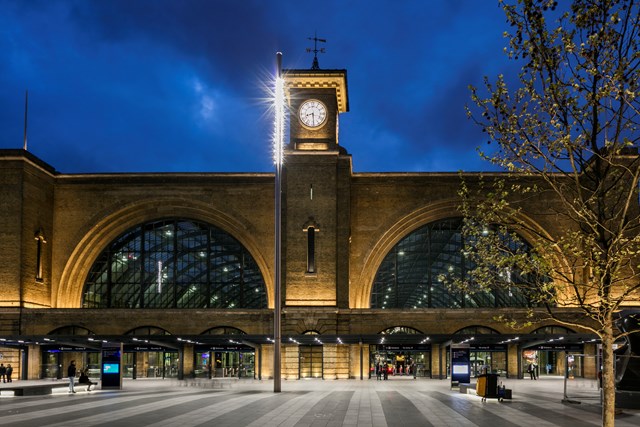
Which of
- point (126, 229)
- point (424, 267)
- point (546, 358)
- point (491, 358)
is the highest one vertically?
point (126, 229)

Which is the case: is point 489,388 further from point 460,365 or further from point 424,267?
point 424,267

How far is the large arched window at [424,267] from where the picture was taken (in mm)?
52094

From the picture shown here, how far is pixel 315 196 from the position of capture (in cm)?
4897

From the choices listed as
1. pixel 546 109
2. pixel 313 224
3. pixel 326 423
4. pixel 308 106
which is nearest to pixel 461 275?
pixel 313 224

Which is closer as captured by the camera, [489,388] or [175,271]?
[489,388]

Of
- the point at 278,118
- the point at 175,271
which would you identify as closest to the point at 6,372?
the point at 175,271

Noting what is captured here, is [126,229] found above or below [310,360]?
above

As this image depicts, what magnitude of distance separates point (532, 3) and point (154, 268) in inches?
1695

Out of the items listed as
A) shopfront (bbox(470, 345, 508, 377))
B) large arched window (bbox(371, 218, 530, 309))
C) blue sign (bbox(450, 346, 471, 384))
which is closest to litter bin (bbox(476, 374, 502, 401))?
blue sign (bbox(450, 346, 471, 384))

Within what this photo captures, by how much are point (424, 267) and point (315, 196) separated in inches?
390

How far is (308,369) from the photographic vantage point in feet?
158

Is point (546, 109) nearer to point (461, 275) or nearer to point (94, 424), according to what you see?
point (94, 424)

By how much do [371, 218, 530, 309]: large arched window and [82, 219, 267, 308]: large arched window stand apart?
870 cm

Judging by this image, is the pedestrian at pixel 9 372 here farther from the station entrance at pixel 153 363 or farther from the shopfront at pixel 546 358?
the shopfront at pixel 546 358
